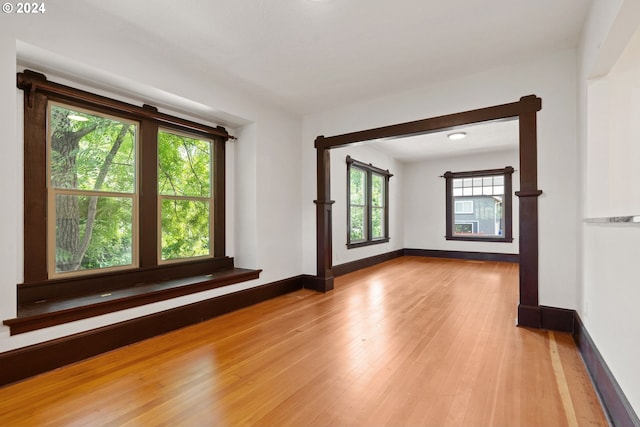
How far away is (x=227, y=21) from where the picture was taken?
240cm

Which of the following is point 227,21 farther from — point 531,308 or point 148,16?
point 531,308

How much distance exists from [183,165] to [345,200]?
3.22 meters

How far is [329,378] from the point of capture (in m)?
2.03

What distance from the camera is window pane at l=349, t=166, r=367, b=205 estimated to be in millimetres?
6328

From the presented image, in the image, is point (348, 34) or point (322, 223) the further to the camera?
point (322, 223)

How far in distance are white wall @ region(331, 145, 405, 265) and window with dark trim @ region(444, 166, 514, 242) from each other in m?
1.22

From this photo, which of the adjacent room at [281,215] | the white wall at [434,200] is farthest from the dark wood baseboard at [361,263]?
the adjacent room at [281,215]

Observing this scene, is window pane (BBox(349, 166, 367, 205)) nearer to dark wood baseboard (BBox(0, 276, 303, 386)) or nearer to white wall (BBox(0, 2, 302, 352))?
white wall (BBox(0, 2, 302, 352))

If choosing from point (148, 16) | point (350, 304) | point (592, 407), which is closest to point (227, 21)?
point (148, 16)

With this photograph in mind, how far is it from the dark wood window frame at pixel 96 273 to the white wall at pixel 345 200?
235 cm

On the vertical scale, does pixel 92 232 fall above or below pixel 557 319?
above

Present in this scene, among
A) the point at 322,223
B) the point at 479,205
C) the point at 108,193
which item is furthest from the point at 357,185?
the point at 108,193

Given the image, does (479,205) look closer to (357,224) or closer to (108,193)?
(357,224)

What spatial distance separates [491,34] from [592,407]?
276 centimetres
